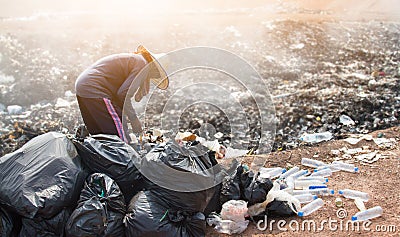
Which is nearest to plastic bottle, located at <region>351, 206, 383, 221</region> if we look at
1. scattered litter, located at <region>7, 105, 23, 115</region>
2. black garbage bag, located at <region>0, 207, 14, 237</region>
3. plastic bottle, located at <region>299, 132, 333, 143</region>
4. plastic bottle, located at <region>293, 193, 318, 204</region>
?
plastic bottle, located at <region>293, 193, 318, 204</region>

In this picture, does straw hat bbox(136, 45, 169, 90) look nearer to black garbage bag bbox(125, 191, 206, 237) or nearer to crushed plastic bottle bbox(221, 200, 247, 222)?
black garbage bag bbox(125, 191, 206, 237)

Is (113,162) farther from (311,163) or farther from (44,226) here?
(311,163)

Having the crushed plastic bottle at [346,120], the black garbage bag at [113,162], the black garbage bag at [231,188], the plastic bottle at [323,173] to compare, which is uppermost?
the black garbage bag at [113,162]

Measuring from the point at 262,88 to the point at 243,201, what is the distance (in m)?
4.60

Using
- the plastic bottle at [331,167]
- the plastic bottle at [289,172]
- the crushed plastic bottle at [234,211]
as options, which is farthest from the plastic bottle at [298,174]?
the crushed plastic bottle at [234,211]

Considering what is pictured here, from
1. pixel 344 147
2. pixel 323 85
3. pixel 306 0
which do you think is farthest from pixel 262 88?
pixel 306 0

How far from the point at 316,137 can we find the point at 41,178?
3.71 meters

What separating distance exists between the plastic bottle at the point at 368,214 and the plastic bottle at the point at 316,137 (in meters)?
2.00

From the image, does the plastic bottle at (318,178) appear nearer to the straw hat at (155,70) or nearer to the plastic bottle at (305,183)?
the plastic bottle at (305,183)

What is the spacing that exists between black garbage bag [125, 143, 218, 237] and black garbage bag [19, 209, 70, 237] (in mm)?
449

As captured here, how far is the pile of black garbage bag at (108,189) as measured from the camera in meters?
2.61

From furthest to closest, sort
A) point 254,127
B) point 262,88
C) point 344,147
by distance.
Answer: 1. point 262,88
2. point 254,127
3. point 344,147

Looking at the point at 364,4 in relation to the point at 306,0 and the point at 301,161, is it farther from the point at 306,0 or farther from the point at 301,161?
the point at 301,161

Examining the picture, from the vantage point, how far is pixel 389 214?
315cm
